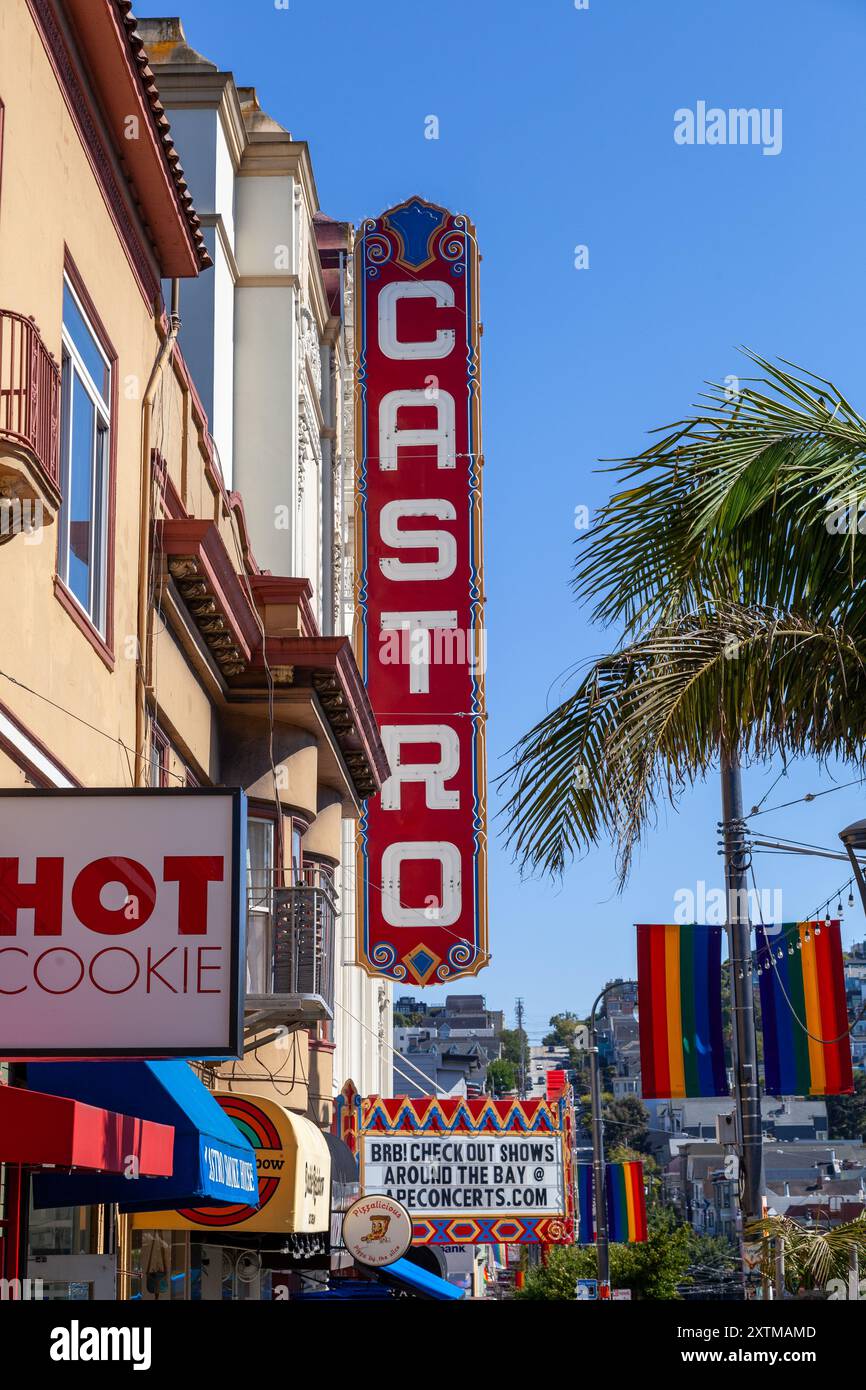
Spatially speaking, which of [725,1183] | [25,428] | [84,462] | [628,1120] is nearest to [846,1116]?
[628,1120]

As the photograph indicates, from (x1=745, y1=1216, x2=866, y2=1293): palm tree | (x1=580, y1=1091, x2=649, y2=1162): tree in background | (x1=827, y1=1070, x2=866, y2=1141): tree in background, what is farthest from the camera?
(x1=580, y1=1091, x2=649, y2=1162): tree in background

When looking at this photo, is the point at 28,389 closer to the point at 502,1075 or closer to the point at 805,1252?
the point at 805,1252

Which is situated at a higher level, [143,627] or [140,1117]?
[143,627]

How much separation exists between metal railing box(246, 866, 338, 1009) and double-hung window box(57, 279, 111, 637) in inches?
179

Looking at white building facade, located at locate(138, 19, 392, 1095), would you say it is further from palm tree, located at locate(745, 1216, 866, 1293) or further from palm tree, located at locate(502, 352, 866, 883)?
palm tree, located at locate(502, 352, 866, 883)

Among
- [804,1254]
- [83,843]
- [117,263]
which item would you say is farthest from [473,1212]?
[83,843]

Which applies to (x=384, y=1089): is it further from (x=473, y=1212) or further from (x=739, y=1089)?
(x=739, y=1089)

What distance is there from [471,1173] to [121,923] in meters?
15.8

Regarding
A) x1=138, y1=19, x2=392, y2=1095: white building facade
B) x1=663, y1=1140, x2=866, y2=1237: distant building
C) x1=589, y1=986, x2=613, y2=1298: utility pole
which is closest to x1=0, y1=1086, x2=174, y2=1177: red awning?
x1=138, y1=19, x2=392, y2=1095: white building facade

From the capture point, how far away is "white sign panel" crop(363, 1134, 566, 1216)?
2277 centimetres

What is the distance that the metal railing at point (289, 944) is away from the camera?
51.5 feet

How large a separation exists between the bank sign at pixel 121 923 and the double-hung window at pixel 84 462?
2.81 m

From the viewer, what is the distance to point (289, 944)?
1587 centimetres

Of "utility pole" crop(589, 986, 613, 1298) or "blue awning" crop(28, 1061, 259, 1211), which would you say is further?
"utility pole" crop(589, 986, 613, 1298)
